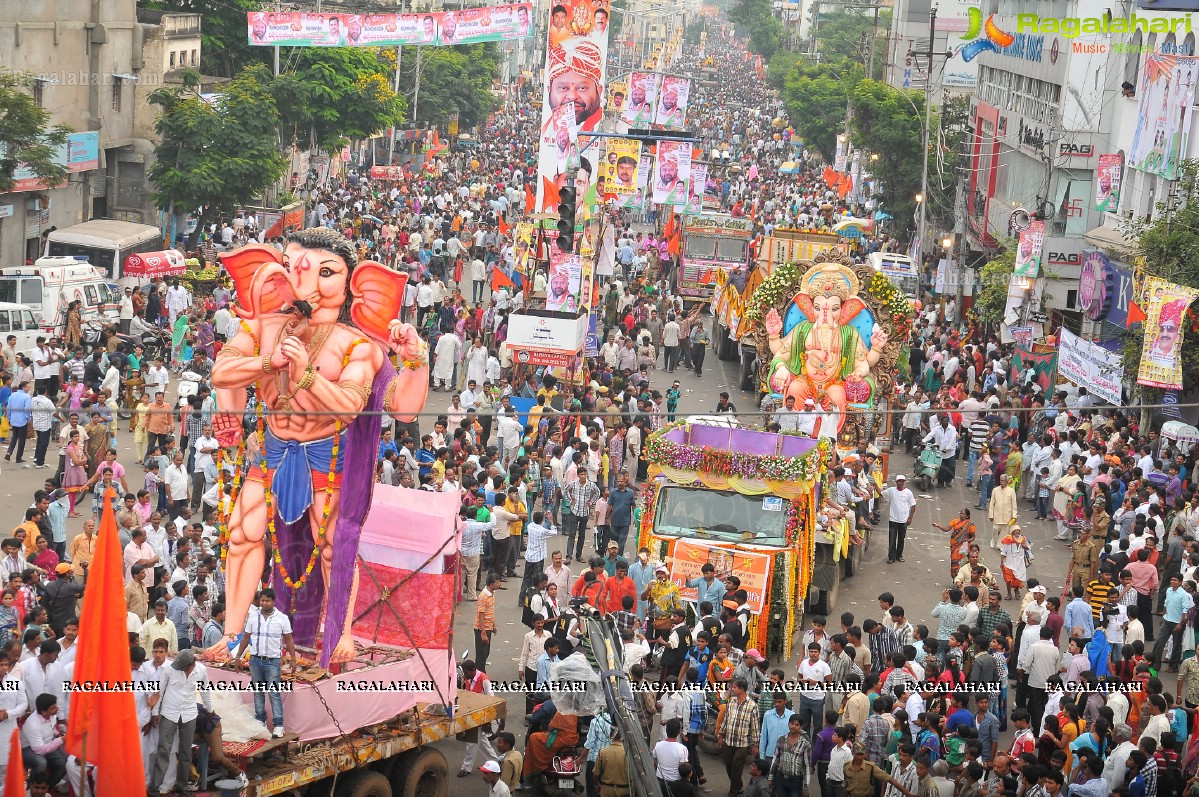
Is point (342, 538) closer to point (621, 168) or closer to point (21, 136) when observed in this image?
point (21, 136)

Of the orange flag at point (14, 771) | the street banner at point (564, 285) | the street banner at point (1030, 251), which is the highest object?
the street banner at point (1030, 251)

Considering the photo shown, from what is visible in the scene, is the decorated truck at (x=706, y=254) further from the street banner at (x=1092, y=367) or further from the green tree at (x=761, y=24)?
the green tree at (x=761, y=24)

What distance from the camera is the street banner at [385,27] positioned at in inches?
1580

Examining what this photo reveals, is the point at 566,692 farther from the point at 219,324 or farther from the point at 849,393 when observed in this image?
the point at 219,324

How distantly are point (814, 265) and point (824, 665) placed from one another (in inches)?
427

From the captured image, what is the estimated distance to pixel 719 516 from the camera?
17953mm

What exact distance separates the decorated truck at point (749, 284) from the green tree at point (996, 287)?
3.01m

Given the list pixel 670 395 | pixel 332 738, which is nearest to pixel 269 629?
pixel 332 738

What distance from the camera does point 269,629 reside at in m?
12.7

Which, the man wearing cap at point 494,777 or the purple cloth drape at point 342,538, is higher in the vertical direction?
the purple cloth drape at point 342,538

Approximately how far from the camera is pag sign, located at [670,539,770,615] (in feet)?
56.3

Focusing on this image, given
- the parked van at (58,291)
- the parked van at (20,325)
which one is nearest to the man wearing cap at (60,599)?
the parked van at (20,325)

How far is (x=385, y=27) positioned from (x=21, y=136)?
33.1ft

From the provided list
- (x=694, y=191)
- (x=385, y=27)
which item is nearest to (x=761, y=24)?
(x=694, y=191)
